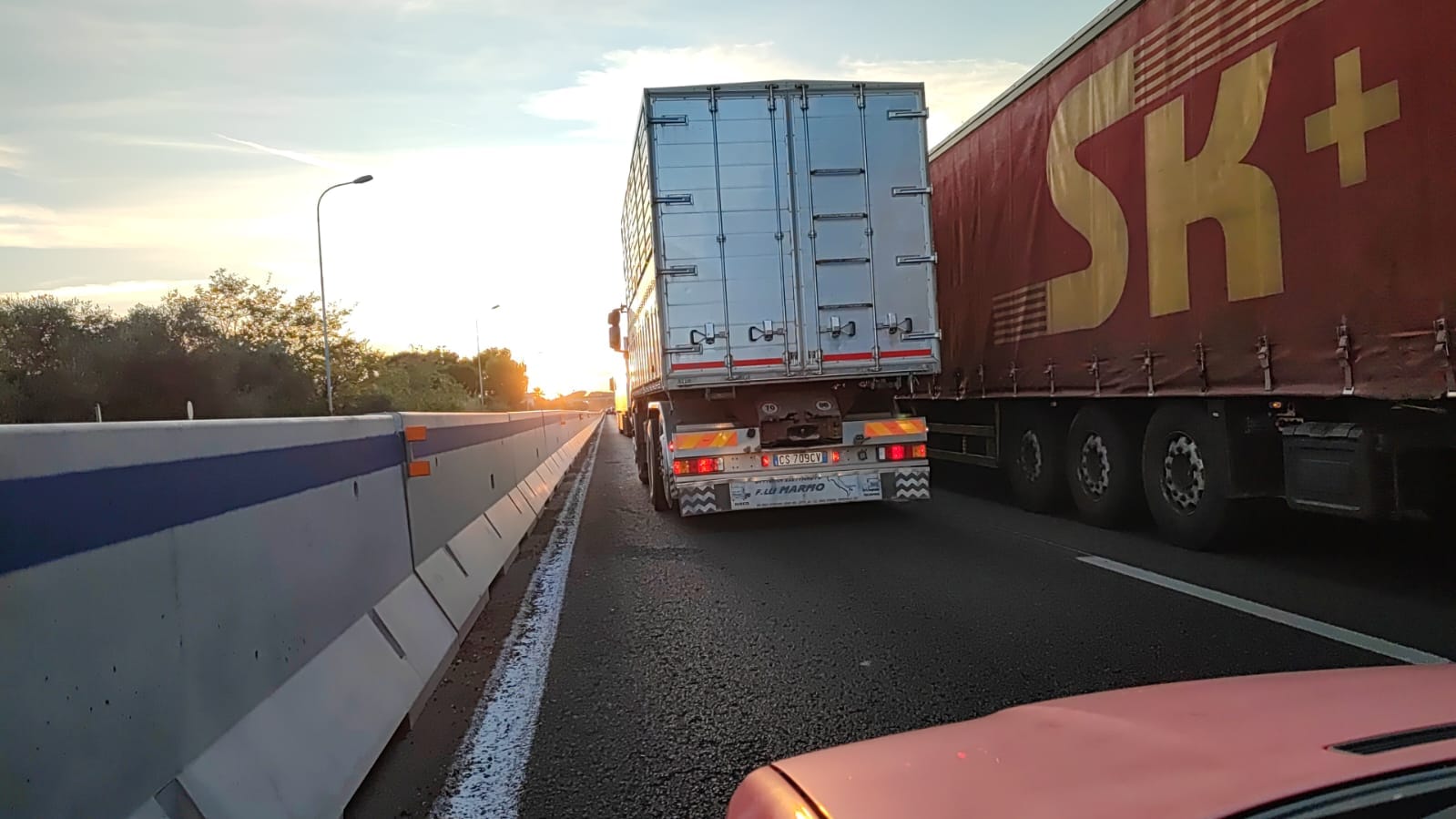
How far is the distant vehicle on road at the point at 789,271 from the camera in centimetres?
967

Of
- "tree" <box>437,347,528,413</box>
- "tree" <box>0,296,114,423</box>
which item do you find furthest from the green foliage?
"tree" <box>437,347,528,413</box>

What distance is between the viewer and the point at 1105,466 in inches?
353

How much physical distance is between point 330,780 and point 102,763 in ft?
3.82

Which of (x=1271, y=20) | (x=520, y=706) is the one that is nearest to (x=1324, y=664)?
(x=520, y=706)

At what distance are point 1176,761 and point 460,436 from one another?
21.2 feet

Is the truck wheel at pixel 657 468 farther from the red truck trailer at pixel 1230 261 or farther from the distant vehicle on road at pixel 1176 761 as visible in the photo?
the distant vehicle on road at pixel 1176 761

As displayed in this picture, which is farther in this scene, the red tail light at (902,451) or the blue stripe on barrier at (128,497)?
the red tail light at (902,451)

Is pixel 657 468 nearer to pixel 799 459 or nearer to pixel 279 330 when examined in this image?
pixel 799 459

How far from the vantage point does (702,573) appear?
7.92 meters

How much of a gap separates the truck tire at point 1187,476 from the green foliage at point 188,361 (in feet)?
89.1

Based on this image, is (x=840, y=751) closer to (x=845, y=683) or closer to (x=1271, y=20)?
(x=845, y=683)

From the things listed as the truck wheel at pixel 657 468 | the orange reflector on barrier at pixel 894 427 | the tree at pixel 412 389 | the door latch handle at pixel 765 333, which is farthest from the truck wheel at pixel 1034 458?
the tree at pixel 412 389

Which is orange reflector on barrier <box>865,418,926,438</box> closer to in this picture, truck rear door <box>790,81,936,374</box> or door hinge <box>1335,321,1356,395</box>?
truck rear door <box>790,81,936,374</box>

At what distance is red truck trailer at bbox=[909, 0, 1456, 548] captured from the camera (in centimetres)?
548
